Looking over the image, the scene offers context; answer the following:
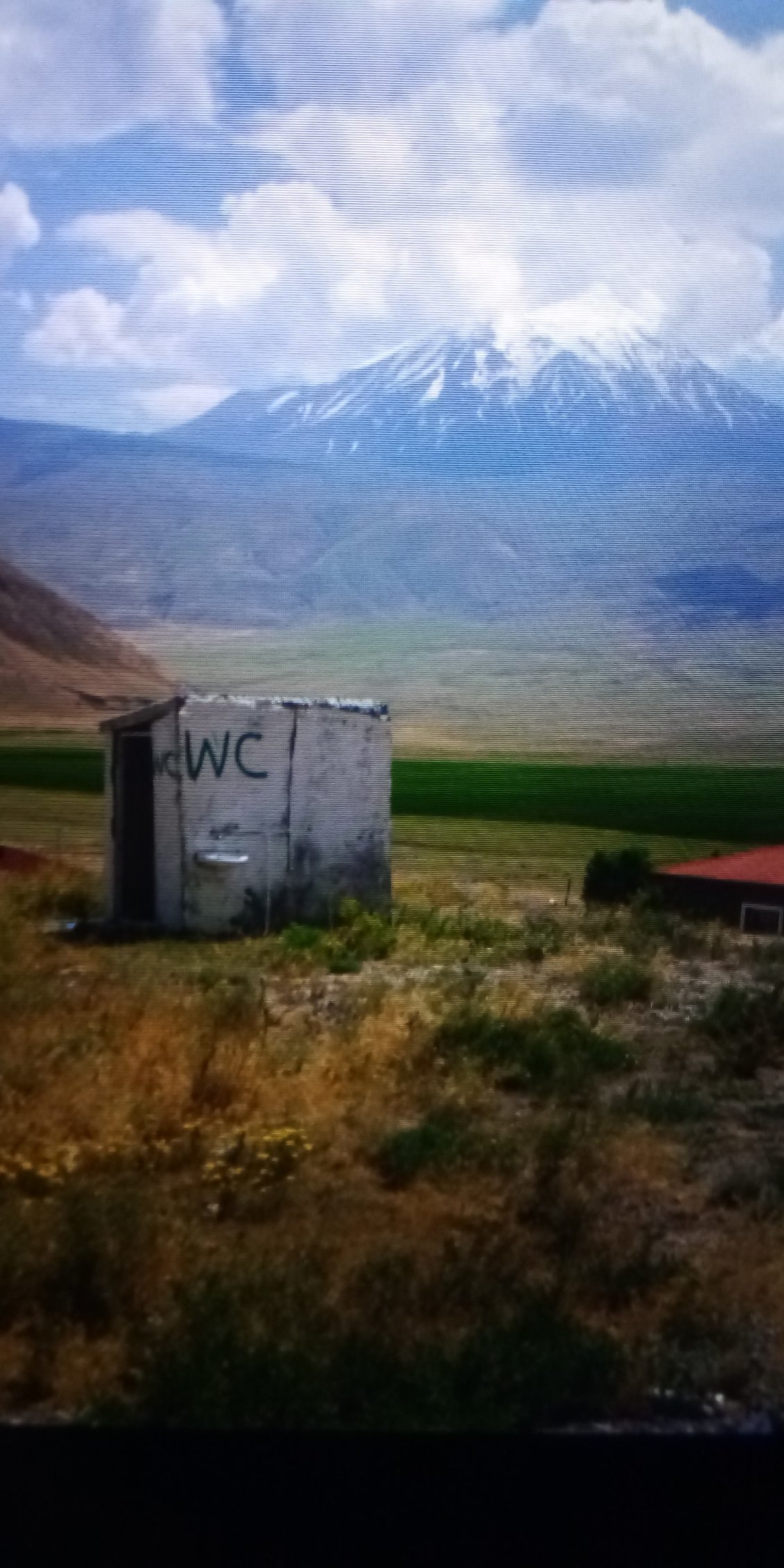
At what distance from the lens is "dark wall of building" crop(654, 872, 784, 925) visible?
20.5 feet

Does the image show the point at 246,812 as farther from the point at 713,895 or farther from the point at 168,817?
Result: the point at 713,895

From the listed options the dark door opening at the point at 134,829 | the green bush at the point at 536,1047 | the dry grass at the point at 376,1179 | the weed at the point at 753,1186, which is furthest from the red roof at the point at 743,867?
the dark door opening at the point at 134,829

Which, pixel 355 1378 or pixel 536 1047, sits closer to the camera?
→ pixel 355 1378

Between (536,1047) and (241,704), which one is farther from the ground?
(241,704)

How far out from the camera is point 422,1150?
473cm

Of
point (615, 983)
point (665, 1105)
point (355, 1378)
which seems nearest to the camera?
point (355, 1378)

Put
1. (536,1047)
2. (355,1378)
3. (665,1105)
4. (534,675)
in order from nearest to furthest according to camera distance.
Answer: (355,1378)
(665,1105)
(536,1047)
(534,675)

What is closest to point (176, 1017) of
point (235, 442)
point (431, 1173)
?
point (431, 1173)

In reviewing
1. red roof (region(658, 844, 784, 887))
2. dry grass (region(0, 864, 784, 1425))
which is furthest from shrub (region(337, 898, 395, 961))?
red roof (region(658, 844, 784, 887))

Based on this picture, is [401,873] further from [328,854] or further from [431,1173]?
[431,1173]

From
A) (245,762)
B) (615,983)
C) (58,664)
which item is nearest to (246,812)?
(245,762)

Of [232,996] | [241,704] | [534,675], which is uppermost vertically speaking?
[534,675]

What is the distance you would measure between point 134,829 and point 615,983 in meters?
2.16

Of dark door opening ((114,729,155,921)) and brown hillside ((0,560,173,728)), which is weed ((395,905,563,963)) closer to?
dark door opening ((114,729,155,921))
